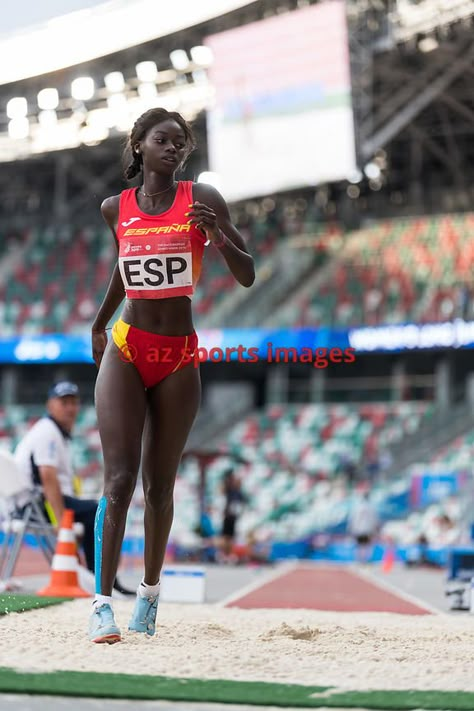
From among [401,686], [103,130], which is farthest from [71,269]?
[401,686]

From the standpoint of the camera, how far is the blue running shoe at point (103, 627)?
165 inches

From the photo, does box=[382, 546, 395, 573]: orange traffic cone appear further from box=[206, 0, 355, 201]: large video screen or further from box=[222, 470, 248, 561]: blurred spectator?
box=[206, 0, 355, 201]: large video screen

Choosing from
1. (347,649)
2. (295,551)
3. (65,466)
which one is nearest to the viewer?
(347,649)

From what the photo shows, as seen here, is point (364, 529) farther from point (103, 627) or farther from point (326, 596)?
point (103, 627)

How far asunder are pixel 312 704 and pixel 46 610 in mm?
2969

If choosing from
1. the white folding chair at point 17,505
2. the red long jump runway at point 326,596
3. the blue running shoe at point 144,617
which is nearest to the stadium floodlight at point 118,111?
the red long jump runway at point 326,596

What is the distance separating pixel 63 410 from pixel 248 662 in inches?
185

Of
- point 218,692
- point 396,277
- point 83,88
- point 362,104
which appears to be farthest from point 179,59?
point 218,692

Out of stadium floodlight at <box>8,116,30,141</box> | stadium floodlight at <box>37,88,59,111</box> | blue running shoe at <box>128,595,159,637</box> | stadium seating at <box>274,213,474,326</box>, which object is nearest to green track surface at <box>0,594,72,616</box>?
blue running shoe at <box>128,595,159,637</box>

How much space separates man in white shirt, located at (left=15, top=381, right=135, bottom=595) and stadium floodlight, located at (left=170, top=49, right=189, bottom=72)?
853 inches

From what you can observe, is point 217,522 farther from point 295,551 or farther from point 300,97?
point 300,97

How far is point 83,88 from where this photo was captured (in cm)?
2995

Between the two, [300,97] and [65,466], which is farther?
[300,97]

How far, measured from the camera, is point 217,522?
79.5 ft
